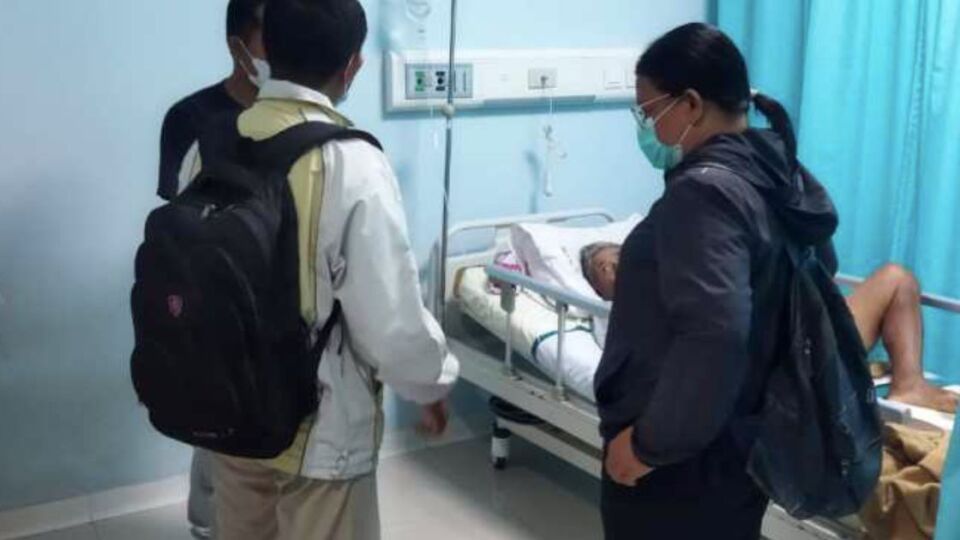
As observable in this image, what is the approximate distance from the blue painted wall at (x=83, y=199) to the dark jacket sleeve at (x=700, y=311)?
1.71m

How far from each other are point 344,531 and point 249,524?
0.64 ft

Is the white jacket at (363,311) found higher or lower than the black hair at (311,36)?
lower

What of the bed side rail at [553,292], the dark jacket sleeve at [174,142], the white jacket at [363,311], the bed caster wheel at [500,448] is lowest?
the bed caster wheel at [500,448]

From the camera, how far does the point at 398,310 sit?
4.81ft

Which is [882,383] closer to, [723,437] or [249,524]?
[723,437]

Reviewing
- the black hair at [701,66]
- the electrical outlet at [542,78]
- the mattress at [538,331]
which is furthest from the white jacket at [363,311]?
the electrical outlet at [542,78]

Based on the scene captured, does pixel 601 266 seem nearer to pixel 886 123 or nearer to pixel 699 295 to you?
pixel 886 123

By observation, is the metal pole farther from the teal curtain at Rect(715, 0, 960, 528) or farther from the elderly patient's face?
the teal curtain at Rect(715, 0, 960, 528)

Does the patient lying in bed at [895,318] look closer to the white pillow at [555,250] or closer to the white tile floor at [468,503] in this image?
the white pillow at [555,250]

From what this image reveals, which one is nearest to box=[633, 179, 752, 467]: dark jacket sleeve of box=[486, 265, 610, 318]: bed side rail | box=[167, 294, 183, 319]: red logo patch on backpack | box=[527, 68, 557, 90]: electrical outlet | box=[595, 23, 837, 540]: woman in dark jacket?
box=[595, 23, 837, 540]: woman in dark jacket

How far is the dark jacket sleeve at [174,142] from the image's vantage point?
86.0 inches

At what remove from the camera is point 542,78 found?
10.3 ft

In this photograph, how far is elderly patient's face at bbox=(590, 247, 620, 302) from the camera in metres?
2.77

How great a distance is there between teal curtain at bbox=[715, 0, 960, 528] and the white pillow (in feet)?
2.15
